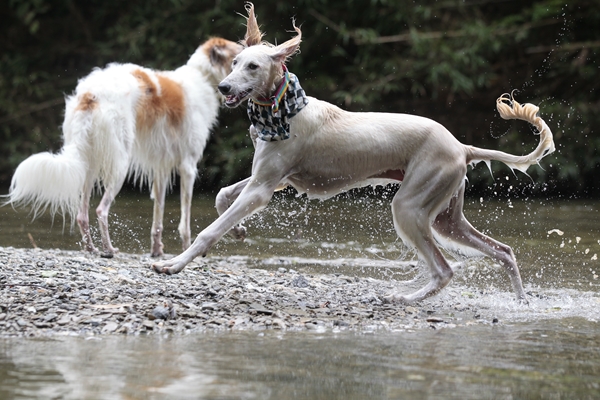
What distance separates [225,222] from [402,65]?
367 inches

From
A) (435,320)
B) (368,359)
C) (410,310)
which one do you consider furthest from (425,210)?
(368,359)

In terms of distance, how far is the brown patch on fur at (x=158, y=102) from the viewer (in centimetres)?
780

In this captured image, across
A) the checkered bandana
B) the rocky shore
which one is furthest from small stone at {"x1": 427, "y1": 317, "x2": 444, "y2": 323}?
the checkered bandana

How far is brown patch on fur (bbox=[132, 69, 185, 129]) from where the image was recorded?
7.80 metres

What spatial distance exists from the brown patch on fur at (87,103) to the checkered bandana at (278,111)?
8.44ft

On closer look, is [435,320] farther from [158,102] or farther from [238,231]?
[158,102]

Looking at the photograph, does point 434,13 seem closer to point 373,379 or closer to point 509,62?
point 509,62

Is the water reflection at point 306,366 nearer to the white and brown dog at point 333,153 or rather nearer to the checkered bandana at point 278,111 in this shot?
the white and brown dog at point 333,153

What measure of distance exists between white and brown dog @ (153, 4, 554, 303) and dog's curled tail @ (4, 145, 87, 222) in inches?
74.9

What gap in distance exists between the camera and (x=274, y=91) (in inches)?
207

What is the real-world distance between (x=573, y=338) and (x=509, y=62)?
415 inches

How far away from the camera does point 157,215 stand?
7.82m

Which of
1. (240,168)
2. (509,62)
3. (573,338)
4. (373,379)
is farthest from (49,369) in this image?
(509,62)

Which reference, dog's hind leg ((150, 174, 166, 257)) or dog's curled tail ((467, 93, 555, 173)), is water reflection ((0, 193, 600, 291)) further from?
dog's curled tail ((467, 93, 555, 173))
